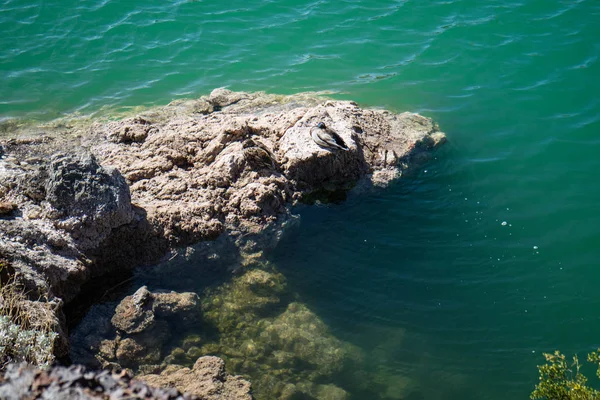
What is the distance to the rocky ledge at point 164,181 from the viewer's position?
5.75 meters

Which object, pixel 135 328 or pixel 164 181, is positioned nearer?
pixel 135 328

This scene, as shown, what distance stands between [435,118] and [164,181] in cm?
608

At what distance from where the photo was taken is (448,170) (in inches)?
357

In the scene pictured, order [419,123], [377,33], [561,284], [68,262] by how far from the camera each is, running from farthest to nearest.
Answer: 1. [377,33]
2. [419,123]
3. [561,284]
4. [68,262]

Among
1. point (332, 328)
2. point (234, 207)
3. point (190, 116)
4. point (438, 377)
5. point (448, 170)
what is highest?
point (190, 116)

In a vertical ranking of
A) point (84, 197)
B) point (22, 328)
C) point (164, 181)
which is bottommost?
point (22, 328)

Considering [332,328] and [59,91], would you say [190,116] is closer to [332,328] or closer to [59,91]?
[59,91]

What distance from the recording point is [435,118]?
10734mm

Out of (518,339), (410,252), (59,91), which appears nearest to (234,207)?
(410,252)

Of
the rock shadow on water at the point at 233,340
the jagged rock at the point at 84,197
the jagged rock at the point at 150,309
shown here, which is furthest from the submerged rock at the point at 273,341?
the jagged rock at the point at 84,197

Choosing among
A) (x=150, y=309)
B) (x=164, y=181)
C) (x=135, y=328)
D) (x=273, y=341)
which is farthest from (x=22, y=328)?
(x=164, y=181)

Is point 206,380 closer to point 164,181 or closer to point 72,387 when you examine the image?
point 164,181

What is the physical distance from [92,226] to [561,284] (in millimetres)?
6221

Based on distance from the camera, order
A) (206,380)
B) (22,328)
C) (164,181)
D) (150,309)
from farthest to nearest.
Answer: (164,181)
(150,309)
(206,380)
(22,328)
